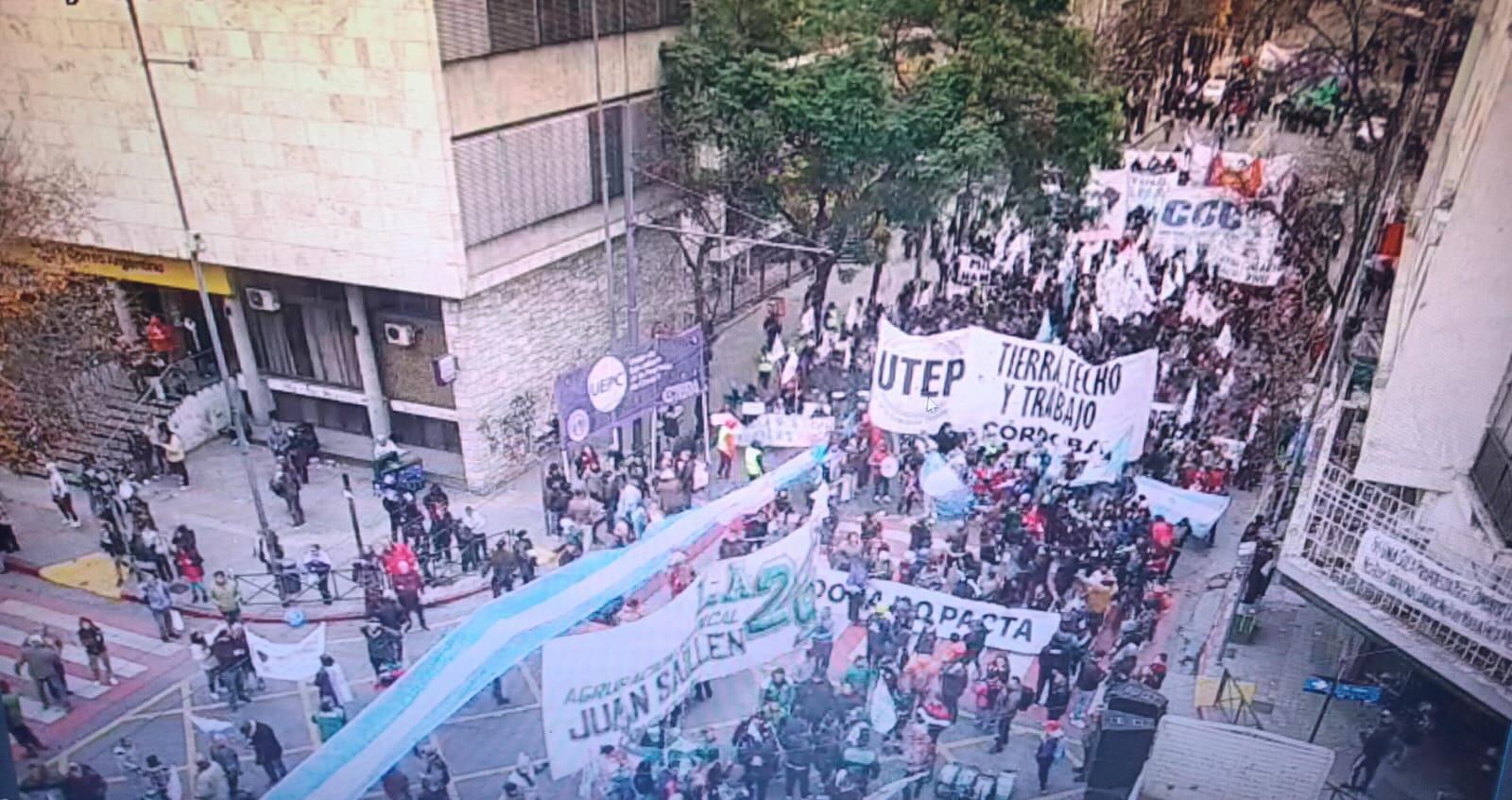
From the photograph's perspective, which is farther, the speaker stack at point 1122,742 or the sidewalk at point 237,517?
the sidewalk at point 237,517

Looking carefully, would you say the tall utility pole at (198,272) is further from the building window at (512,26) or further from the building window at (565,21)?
the building window at (565,21)

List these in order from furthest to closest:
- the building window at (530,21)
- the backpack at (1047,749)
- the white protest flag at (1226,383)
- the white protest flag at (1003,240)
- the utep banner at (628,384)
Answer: the white protest flag at (1003,240) → the white protest flag at (1226,383) → the building window at (530,21) → the utep banner at (628,384) → the backpack at (1047,749)

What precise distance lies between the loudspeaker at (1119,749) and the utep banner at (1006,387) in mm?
4050

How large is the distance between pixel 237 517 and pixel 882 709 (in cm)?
942

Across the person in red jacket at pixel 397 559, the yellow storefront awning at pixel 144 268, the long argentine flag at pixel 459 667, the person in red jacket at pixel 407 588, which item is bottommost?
the person in red jacket at pixel 407 588

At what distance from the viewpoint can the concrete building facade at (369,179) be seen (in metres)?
13.1

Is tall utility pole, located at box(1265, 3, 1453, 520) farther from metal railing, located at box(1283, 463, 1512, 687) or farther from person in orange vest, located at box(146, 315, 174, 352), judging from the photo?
person in orange vest, located at box(146, 315, 174, 352)

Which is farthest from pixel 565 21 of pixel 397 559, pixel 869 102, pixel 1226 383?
pixel 1226 383

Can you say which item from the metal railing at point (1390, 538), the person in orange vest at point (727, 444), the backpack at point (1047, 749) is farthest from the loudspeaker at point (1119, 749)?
the person in orange vest at point (727, 444)

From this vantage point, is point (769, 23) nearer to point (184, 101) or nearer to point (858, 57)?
point (858, 57)

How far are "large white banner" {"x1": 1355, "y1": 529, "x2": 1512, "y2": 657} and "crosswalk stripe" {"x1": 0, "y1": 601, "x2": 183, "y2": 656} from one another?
12.3 m

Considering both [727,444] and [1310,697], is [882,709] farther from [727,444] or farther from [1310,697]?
[727,444]

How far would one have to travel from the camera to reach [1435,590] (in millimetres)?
9531

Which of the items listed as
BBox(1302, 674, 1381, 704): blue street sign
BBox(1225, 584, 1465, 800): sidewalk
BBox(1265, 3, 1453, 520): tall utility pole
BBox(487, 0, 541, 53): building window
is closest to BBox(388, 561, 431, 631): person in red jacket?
BBox(487, 0, 541, 53): building window
